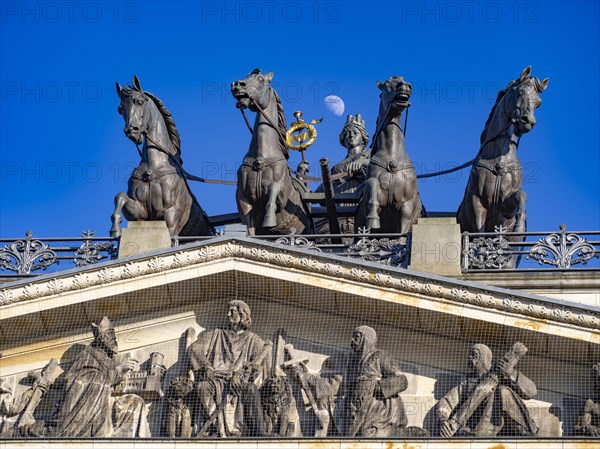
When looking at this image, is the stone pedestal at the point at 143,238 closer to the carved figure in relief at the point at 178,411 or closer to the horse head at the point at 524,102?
the carved figure in relief at the point at 178,411

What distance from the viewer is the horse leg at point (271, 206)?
108 feet

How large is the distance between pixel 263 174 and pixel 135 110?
7.22 ft

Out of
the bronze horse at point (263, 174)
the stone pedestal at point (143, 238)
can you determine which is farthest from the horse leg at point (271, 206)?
the stone pedestal at point (143, 238)

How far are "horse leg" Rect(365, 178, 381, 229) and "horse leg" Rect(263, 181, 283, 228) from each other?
4.23 feet

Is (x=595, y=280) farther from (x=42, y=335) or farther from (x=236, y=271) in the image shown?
(x=42, y=335)

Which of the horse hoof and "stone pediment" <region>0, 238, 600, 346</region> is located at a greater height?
the horse hoof

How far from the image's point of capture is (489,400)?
93.5ft

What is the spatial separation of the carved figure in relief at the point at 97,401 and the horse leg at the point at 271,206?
3980 mm

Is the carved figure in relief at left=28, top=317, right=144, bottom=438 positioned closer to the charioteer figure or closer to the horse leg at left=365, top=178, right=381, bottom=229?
the horse leg at left=365, top=178, right=381, bottom=229

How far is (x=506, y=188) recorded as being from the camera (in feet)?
108

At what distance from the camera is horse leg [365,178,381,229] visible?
3241 centimetres

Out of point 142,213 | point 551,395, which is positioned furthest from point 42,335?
point 551,395

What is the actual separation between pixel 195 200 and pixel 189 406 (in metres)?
6.00

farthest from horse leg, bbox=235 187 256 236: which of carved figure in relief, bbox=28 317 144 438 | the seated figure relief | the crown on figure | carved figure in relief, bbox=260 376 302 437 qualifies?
the crown on figure
